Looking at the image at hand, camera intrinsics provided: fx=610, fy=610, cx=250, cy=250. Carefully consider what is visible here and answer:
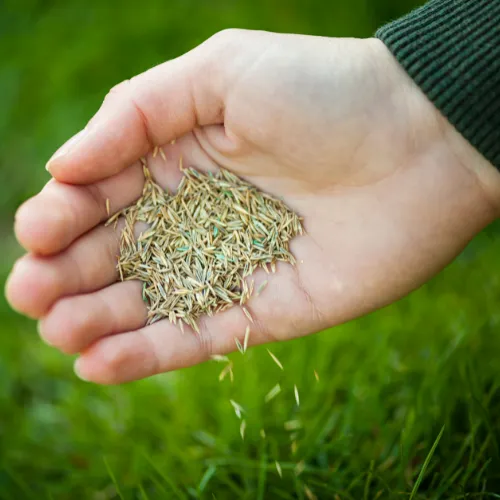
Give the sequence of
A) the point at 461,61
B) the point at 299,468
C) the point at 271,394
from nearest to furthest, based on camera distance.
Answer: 1. the point at 299,468
2. the point at 461,61
3. the point at 271,394

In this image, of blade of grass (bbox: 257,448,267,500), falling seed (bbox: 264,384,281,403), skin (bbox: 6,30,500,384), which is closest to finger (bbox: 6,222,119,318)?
skin (bbox: 6,30,500,384)

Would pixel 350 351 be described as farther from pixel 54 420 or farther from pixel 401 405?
pixel 54 420

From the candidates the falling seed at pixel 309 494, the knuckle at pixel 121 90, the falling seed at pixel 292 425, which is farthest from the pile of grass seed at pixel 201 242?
the falling seed at pixel 309 494

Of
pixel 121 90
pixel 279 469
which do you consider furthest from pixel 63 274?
pixel 279 469

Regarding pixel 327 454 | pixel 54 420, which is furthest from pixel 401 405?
pixel 54 420

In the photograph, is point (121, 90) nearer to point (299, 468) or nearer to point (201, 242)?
point (201, 242)

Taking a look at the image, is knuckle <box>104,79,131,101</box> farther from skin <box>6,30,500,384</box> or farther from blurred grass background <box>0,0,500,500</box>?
blurred grass background <box>0,0,500,500</box>
